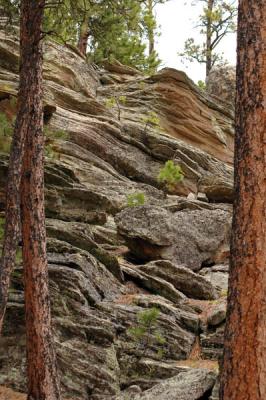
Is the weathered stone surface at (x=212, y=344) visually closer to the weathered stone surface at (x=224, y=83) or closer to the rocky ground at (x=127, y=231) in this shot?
the rocky ground at (x=127, y=231)

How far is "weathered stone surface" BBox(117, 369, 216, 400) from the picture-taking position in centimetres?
883

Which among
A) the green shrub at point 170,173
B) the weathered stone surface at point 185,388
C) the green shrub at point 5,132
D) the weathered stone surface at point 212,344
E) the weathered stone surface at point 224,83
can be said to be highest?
the weathered stone surface at point 224,83

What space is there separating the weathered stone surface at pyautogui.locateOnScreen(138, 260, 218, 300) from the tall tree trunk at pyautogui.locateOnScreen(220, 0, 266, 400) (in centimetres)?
918

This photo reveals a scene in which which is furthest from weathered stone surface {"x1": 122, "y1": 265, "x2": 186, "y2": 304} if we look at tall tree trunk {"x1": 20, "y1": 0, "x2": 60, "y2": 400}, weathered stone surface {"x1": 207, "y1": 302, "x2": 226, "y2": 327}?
tall tree trunk {"x1": 20, "y1": 0, "x2": 60, "y2": 400}

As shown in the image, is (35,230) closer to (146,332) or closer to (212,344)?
(146,332)

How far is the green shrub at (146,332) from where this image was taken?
37.0 feet

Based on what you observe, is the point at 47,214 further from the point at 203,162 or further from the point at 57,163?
the point at 203,162

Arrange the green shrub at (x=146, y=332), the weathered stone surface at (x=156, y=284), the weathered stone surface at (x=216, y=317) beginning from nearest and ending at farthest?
the green shrub at (x=146, y=332)
the weathered stone surface at (x=216, y=317)
the weathered stone surface at (x=156, y=284)

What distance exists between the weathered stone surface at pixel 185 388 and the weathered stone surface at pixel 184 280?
5095 millimetres

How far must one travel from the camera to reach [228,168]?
985 inches

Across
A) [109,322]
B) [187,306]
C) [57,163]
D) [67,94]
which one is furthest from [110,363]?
[67,94]

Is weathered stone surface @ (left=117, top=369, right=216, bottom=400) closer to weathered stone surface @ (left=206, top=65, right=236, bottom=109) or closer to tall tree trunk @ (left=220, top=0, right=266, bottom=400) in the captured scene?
tall tree trunk @ (left=220, top=0, right=266, bottom=400)

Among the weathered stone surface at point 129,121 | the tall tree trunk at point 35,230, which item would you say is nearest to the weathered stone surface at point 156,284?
the weathered stone surface at point 129,121

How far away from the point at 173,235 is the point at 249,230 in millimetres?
10869
